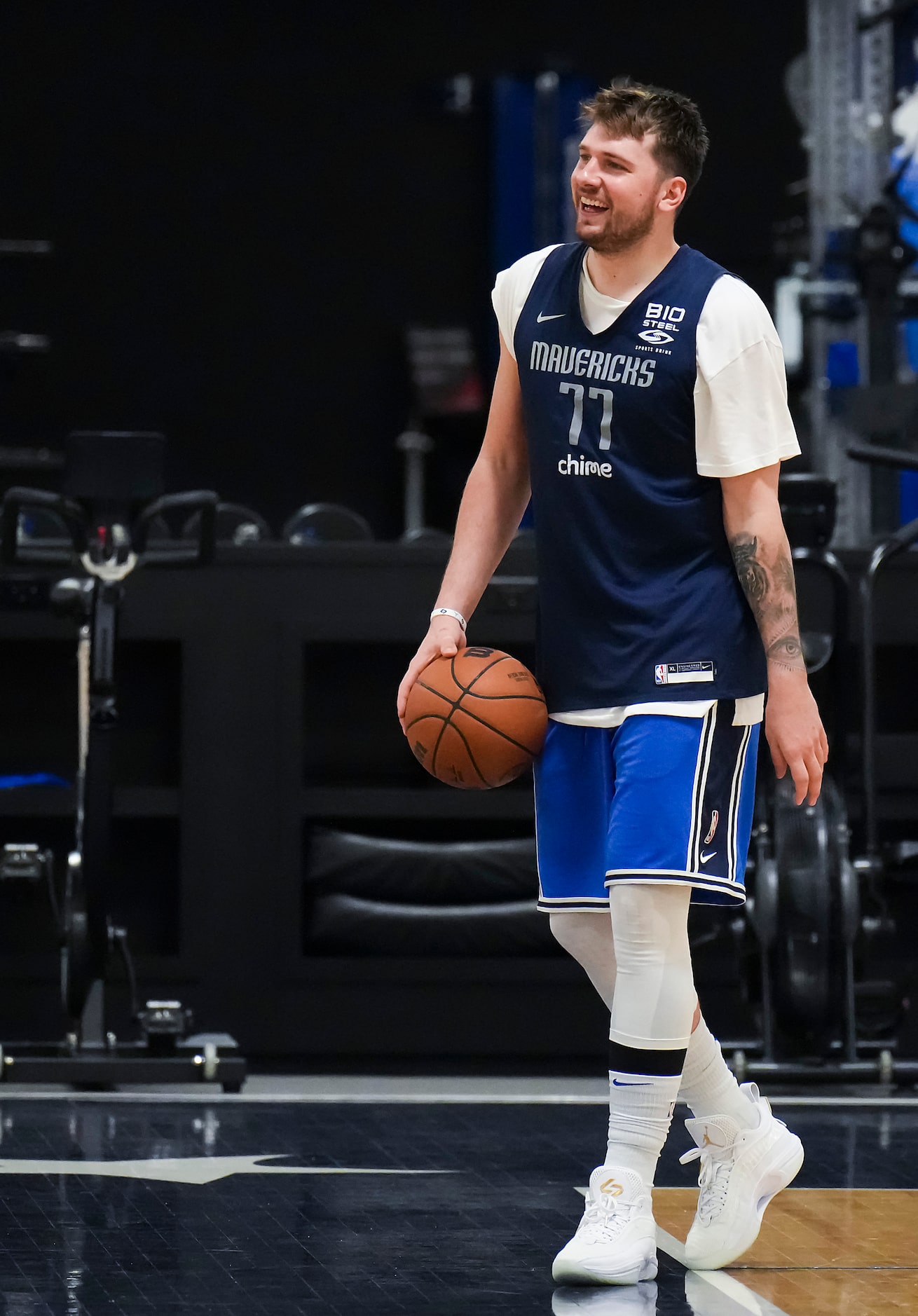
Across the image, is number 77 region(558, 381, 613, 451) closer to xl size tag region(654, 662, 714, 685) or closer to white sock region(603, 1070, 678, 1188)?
xl size tag region(654, 662, 714, 685)

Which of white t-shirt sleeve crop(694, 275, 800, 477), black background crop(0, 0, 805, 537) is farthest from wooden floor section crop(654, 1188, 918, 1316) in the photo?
black background crop(0, 0, 805, 537)

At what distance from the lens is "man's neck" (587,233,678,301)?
9.29ft

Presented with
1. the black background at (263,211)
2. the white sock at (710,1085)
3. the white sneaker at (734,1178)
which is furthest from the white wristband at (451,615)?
the black background at (263,211)

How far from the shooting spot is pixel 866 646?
15.1 feet

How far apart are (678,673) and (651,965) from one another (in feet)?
1.29

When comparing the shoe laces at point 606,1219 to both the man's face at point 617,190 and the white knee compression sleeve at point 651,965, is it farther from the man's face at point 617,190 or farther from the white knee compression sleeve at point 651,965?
the man's face at point 617,190

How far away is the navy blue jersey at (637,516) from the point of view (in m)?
2.78

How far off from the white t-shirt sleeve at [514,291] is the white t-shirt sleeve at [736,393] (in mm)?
288

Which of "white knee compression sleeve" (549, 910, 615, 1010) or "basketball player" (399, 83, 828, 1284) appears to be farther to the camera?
"white knee compression sleeve" (549, 910, 615, 1010)

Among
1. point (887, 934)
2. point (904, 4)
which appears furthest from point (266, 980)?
point (904, 4)

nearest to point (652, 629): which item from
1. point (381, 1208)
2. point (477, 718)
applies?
point (477, 718)

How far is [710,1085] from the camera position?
2914 millimetres

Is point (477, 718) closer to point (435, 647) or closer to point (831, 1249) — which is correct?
point (435, 647)

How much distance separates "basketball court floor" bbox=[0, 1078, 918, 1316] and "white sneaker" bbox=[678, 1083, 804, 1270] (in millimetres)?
42
